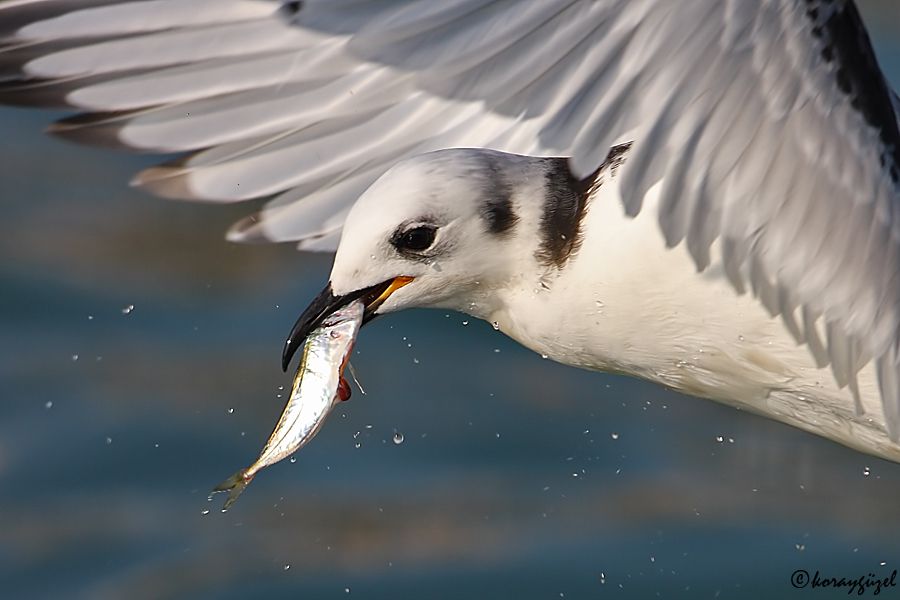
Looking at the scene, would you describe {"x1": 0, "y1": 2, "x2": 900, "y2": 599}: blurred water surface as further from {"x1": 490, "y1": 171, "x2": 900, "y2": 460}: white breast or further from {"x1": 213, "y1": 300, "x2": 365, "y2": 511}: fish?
{"x1": 213, "y1": 300, "x2": 365, "y2": 511}: fish

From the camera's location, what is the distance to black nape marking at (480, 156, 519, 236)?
12.2ft

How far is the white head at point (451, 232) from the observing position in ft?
11.8

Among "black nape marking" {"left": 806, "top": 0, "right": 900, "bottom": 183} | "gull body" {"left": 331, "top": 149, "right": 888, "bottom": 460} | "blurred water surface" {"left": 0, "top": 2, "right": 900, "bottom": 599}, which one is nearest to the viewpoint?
"black nape marking" {"left": 806, "top": 0, "right": 900, "bottom": 183}

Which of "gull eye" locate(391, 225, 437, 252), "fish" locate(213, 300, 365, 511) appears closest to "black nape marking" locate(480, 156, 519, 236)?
"gull eye" locate(391, 225, 437, 252)

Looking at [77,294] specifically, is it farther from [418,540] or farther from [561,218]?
[561,218]

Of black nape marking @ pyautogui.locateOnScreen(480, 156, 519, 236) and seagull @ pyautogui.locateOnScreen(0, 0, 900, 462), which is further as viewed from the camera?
black nape marking @ pyautogui.locateOnScreen(480, 156, 519, 236)

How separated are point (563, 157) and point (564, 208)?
0.33 ft

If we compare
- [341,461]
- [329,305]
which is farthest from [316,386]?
[341,461]

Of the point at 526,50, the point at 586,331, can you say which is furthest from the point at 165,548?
the point at 526,50

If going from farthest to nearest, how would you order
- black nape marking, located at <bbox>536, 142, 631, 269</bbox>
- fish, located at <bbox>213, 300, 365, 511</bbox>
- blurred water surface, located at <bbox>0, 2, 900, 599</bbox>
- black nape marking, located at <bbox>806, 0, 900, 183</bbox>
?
blurred water surface, located at <bbox>0, 2, 900, 599</bbox> → black nape marking, located at <bbox>536, 142, 631, 269</bbox> → fish, located at <bbox>213, 300, 365, 511</bbox> → black nape marking, located at <bbox>806, 0, 900, 183</bbox>

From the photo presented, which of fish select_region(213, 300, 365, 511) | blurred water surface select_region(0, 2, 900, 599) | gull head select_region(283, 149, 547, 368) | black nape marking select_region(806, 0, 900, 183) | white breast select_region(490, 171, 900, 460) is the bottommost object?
blurred water surface select_region(0, 2, 900, 599)

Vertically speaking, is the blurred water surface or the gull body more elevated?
the gull body

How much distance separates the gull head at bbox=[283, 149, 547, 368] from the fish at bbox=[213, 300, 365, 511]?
26 millimetres

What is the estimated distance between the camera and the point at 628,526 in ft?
16.0
